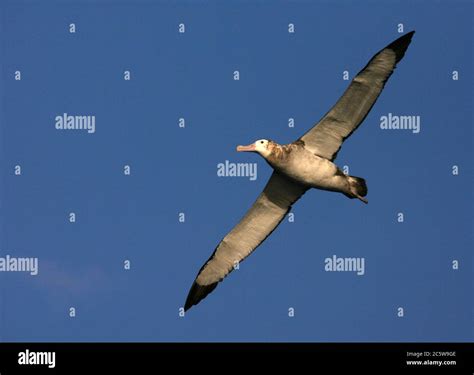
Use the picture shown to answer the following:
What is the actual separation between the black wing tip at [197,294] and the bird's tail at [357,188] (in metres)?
4.03

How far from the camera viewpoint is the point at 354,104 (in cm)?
2106

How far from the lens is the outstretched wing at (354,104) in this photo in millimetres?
20766

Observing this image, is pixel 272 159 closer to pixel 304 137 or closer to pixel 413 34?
pixel 304 137

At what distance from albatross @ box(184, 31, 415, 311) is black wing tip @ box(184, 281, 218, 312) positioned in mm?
1079

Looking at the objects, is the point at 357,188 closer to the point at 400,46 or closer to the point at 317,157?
the point at 317,157

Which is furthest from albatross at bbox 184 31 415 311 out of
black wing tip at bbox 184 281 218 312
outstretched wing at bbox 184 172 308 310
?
black wing tip at bbox 184 281 218 312

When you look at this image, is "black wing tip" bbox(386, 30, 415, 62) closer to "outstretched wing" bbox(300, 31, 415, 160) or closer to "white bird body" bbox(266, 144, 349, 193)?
"outstretched wing" bbox(300, 31, 415, 160)

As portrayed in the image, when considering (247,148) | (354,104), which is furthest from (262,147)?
(354,104)

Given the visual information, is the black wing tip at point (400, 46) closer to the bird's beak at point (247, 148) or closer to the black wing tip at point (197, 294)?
the bird's beak at point (247, 148)

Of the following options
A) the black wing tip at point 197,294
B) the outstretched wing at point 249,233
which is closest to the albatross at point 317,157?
the outstretched wing at point 249,233

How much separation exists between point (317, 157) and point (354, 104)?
1297mm

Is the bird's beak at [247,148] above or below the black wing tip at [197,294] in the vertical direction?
above
